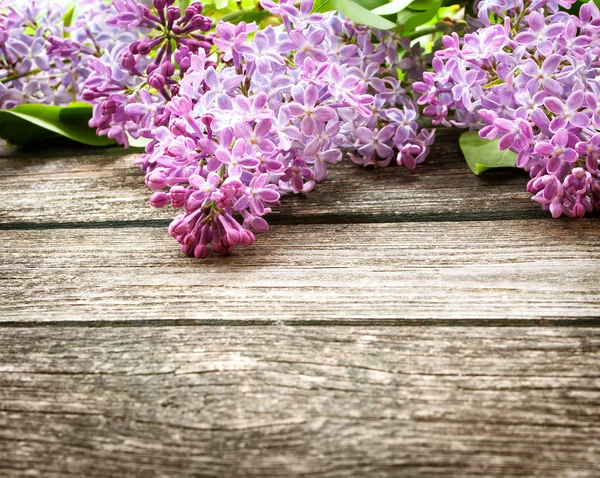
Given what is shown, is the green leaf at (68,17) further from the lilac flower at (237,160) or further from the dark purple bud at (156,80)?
the lilac flower at (237,160)

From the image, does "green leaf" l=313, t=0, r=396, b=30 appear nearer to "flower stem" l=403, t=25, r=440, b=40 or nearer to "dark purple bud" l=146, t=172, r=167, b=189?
"flower stem" l=403, t=25, r=440, b=40

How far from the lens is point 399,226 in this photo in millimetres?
740

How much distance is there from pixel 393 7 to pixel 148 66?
33 cm

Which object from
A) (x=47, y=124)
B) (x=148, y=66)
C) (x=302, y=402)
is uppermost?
(x=148, y=66)

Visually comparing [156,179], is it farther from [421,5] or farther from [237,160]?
[421,5]

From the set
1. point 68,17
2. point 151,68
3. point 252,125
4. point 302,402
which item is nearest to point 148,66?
point 151,68

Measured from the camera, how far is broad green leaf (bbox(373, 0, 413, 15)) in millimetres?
831

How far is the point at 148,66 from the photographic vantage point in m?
0.85

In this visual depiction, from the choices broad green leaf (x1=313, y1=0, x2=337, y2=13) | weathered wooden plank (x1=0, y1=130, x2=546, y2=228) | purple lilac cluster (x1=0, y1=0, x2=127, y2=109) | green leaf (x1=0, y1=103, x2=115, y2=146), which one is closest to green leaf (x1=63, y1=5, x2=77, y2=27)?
purple lilac cluster (x1=0, y1=0, x2=127, y2=109)

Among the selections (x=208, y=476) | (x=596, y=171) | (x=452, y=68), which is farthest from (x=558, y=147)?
(x=208, y=476)

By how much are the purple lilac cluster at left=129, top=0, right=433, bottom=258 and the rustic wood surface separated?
5cm

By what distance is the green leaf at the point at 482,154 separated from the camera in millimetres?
847

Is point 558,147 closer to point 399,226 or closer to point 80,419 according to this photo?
point 399,226

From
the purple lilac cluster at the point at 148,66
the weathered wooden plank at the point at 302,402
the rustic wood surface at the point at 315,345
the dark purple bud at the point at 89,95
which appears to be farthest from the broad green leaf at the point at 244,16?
the weathered wooden plank at the point at 302,402
